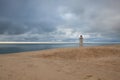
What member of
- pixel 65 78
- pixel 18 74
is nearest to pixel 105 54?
pixel 65 78

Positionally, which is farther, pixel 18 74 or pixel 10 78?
pixel 18 74

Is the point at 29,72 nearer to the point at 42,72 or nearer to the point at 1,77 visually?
the point at 42,72

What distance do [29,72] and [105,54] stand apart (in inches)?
392

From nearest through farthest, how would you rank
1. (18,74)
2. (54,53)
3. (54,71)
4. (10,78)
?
1. (10,78)
2. (18,74)
3. (54,71)
4. (54,53)

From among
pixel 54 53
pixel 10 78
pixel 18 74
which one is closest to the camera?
pixel 10 78

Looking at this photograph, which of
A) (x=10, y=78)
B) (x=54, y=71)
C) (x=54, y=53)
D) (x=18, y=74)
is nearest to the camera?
(x=10, y=78)

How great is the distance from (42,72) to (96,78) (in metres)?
2.45

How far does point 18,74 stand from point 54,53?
8116mm

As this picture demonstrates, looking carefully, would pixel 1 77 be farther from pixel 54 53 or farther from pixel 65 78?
pixel 54 53

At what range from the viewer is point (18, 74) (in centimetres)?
617

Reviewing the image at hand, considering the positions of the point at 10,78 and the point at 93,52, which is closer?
the point at 10,78

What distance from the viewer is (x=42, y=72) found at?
6484mm

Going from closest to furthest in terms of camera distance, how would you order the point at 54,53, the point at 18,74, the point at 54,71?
the point at 18,74
the point at 54,71
the point at 54,53

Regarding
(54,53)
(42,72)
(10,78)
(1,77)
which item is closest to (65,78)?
(42,72)
